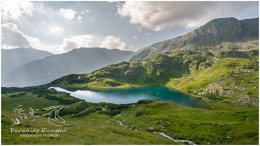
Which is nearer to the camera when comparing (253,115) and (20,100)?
(253,115)

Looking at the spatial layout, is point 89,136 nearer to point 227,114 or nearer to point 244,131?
point 244,131

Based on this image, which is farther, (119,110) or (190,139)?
(119,110)

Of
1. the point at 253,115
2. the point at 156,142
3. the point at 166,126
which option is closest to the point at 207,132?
the point at 166,126

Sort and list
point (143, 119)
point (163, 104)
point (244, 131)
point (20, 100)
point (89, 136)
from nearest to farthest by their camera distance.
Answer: point (89, 136) < point (244, 131) < point (143, 119) < point (163, 104) < point (20, 100)

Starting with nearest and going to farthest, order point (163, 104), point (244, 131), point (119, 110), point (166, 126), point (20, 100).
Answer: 1. point (244, 131)
2. point (166, 126)
3. point (119, 110)
4. point (163, 104)
5. point (20, 100)

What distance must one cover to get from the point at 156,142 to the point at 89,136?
15.5m

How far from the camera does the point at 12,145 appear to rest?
4281 centimetres

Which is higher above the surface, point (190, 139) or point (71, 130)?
point (71, 130)

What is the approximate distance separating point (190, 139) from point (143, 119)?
40.6 meters

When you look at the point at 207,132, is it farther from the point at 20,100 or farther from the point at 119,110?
the point at 20,100

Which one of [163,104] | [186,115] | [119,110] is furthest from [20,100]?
[186,115]

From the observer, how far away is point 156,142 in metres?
63.7

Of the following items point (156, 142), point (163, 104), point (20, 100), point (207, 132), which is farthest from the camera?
point (20, 100)

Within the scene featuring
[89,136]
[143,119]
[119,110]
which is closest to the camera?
[89,136]
